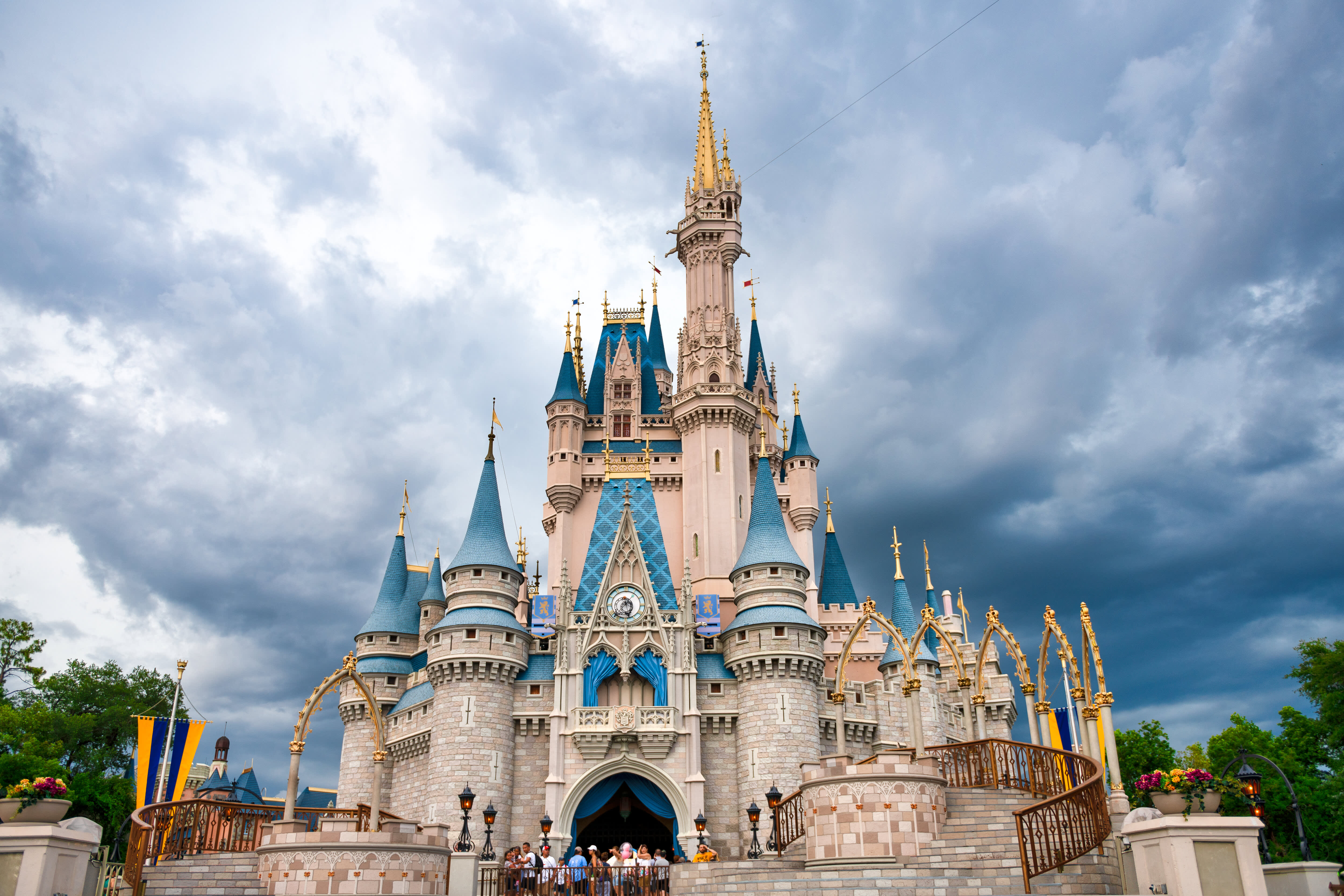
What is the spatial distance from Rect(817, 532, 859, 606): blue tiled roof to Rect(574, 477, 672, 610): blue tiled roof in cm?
1009

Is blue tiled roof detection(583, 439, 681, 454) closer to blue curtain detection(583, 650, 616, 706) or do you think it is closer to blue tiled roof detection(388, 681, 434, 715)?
blue curtain detection(583, 650, 616, 706)

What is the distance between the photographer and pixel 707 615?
40594mm

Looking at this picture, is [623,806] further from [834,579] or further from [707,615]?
[834,579]

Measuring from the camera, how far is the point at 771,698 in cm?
3478

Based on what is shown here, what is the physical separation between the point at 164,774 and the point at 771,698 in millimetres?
20767

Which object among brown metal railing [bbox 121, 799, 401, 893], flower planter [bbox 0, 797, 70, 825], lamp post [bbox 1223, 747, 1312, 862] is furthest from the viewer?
brown metal railing [bbox 121, 799, 401, 893]

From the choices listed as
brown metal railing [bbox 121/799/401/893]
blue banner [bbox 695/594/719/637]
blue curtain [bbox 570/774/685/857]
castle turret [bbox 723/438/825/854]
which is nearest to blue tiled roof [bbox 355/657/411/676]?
blue curtain [bbox 570/774/685/857]

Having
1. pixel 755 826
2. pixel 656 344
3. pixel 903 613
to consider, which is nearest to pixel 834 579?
pixel 903 613

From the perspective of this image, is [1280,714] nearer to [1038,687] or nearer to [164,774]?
[1038,687]

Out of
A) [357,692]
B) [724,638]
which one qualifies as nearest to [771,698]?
A: [724,638]

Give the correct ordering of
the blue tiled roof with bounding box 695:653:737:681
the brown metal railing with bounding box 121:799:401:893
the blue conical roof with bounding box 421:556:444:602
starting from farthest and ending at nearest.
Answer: the blue conical roof with bounding box 421:556:444:602 → the blue tiled roof with bounding box 695:653:737:681 → the brown metal railing with bounding box 121:799:401:893

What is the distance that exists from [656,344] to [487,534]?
1925 centimetres

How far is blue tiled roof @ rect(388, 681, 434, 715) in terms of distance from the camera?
37.2 m

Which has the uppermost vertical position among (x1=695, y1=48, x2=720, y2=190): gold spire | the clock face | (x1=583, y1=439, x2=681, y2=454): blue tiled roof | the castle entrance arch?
(x1=695, y1=48, x2=720, y2=190): gold spire
